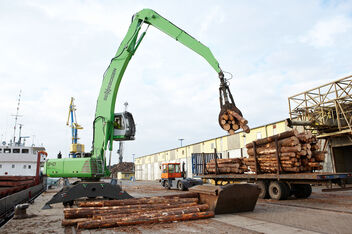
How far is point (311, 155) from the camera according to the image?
10.9m

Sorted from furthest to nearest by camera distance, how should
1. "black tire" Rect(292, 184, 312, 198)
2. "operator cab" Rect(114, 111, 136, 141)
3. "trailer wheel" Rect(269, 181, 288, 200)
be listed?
1. "black tire" Rect(292, 184, 312, 198)
2. "trailer wheel" Rect(269, 181, 288, 200)
3. "operator cab" Rect(114, 111, 136, 141)

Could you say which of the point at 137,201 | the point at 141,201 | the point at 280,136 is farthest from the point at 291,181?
the point at 137,201

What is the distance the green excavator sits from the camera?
28.7 ft

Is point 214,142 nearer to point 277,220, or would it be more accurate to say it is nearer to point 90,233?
point 277,220

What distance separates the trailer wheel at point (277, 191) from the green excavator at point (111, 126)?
3496mm

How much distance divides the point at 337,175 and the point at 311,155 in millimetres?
1447

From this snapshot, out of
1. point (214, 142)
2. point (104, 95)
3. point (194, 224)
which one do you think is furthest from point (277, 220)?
point (214, 142)

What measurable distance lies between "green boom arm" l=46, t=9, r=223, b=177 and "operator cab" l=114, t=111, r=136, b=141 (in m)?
0.31

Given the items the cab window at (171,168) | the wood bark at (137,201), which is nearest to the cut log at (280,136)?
the wood bark at (137,201)

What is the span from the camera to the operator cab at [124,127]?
1002 cm

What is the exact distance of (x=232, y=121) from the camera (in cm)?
870

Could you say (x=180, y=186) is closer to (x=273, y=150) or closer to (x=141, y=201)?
(x=273, y=150)

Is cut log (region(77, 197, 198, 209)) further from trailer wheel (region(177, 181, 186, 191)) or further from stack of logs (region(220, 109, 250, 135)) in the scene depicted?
trailer wheel (region(177, 181, 186, 191))

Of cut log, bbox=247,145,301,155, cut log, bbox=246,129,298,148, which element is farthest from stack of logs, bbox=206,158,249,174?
cut log, bbox=246,129,298,148
